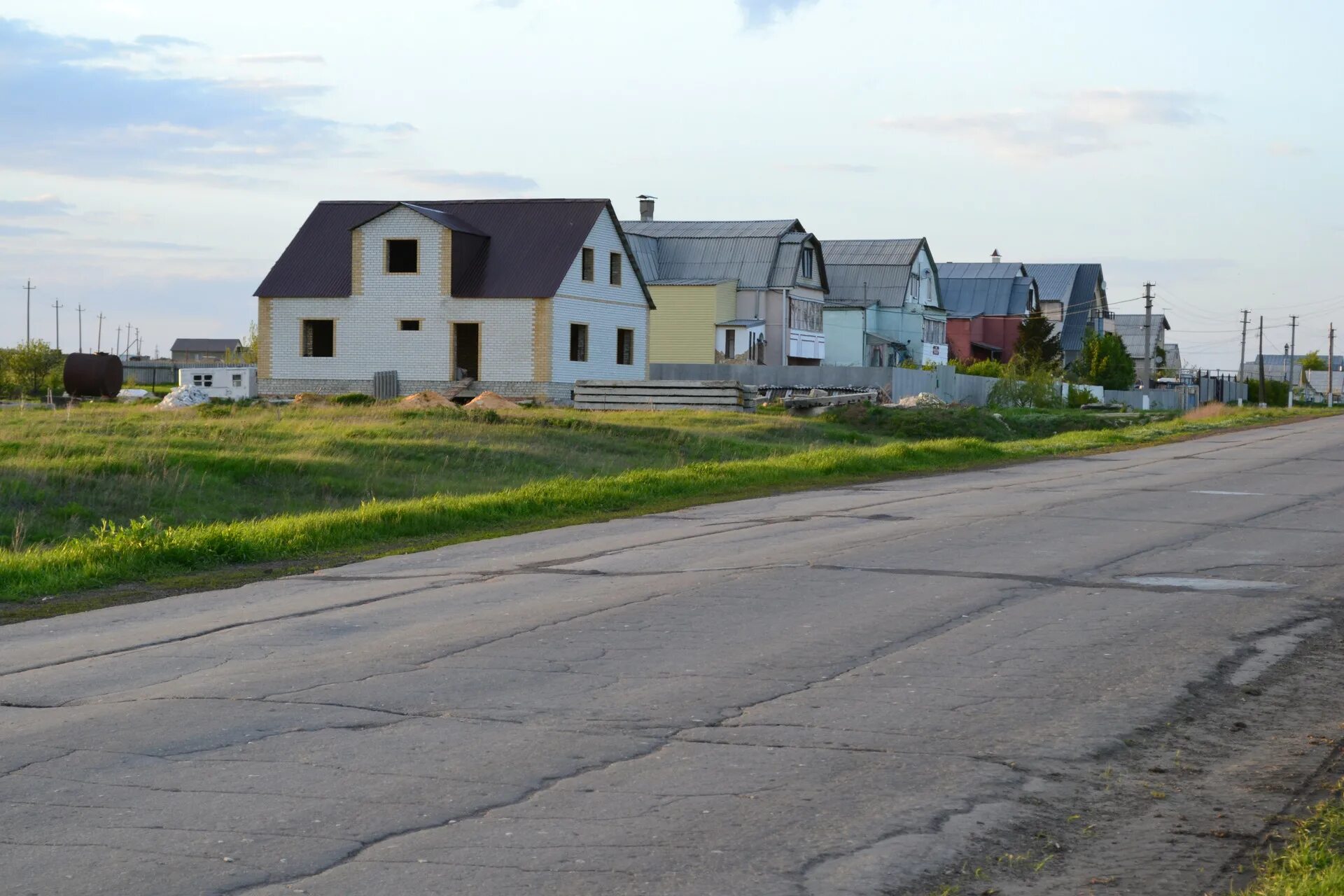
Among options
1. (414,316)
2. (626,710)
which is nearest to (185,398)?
(414,316)

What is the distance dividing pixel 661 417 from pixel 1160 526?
24.0 metres

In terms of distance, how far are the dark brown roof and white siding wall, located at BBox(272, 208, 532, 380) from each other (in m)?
0.45

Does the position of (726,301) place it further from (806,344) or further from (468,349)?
(468,349)

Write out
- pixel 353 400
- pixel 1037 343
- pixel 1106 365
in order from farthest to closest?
pixel 1106 365
pixel 1037 343
pixel 353 400

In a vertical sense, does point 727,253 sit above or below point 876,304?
above

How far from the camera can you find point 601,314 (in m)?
49.6

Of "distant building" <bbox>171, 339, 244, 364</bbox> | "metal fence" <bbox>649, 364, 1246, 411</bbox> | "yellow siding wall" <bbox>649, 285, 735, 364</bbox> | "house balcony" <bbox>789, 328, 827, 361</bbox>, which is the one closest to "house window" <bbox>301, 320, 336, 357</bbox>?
"metal fence" <bbox>649, 364, 1246, 411</bbox>

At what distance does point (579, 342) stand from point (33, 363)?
53.1 meters

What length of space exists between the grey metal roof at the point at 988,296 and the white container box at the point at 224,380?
52.7m

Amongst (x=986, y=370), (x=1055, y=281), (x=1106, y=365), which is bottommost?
(x=986, y=370)

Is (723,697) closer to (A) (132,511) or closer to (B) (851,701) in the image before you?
(B) (851,701)

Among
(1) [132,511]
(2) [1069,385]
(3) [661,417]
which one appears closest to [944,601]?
(1) [132,511]

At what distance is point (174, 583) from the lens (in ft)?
40.2

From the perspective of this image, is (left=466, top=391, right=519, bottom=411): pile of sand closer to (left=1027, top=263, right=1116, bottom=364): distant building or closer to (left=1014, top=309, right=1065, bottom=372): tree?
(left=1014, top=309, right=1065, bottom=372): tree
